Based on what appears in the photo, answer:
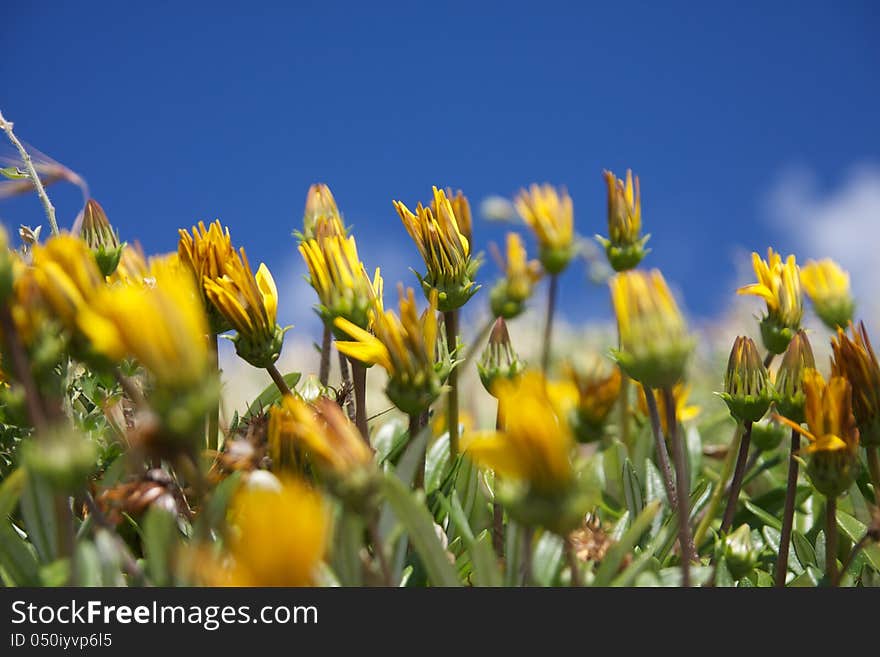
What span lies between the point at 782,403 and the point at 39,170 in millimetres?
1756

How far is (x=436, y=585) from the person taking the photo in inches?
48.4

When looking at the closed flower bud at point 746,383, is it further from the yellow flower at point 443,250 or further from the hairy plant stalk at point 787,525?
the yellow flower at point 443,250

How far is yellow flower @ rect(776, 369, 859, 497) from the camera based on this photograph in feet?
4.63

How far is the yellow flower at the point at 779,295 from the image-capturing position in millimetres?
1896

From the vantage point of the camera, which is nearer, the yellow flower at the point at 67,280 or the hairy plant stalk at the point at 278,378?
the yellow flower at the point at 67,280

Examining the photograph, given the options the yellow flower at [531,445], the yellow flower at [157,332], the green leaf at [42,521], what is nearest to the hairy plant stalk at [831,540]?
the yellow flower at [531,445]

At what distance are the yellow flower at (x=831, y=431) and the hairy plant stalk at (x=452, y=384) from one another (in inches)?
28.0

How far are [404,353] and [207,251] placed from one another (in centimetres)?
45

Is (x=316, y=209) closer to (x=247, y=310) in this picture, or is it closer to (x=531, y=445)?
(x=247, y=310)

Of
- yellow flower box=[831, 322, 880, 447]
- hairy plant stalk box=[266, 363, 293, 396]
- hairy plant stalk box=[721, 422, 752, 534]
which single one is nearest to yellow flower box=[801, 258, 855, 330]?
hairy plant stalk box=[721, 422, 752, 534]

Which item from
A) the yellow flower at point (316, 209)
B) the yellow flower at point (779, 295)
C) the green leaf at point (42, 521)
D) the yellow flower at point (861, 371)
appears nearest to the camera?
the green leaf at point (42, 521)

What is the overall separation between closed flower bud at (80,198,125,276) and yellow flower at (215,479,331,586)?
115 cm
